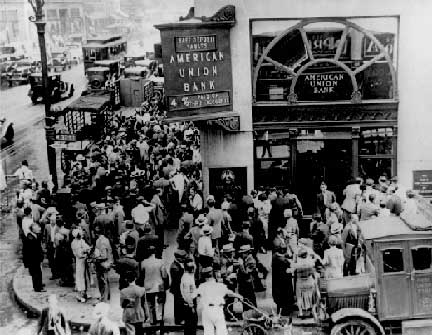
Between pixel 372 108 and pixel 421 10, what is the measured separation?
2551 millimetres

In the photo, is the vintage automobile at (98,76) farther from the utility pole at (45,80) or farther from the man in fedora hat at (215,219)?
the man in fedora hat at (215,219)

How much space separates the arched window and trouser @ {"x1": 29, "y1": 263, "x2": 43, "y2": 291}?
6.67 meters

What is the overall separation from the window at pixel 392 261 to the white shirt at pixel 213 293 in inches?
94.6

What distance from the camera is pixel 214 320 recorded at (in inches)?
396

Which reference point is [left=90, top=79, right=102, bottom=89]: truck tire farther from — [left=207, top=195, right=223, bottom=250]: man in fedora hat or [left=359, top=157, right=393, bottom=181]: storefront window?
[left=207, top=195, right=223, bottom=250]: man in fedora hat

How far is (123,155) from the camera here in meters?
20.8

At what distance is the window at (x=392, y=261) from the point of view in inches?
386

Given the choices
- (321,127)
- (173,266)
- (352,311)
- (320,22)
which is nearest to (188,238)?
(173,266)

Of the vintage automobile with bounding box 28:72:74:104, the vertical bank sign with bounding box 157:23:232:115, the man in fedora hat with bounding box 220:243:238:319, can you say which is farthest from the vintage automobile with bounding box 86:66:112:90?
the man in fedora hat with bounding box 220:243:238:319

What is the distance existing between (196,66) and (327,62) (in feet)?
11.0

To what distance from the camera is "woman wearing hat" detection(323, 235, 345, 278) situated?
11.4 m

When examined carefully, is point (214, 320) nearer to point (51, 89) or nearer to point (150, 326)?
point (150, 326)

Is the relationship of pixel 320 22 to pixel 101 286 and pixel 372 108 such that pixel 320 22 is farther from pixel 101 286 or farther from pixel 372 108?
pixel 101 286

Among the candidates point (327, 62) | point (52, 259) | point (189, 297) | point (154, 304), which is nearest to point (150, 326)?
point (154, 304)
